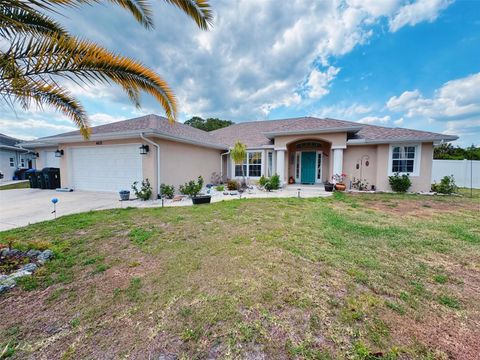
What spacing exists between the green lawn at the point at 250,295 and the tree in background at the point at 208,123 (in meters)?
32.5

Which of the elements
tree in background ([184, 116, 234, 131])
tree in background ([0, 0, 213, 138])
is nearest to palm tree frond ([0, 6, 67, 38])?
tree in background ([0, 0, 213, 138])

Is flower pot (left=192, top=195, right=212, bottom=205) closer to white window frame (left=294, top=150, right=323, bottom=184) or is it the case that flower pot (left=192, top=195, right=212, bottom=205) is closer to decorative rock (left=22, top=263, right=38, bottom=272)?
decorative rock (left=22, top=263, right=38, bottom=272)

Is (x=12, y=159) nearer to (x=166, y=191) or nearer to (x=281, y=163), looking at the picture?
(x=166, y=191)

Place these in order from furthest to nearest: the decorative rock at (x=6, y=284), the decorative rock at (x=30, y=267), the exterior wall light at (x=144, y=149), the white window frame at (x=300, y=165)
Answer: the white window frame at (x=300, y=165) < the exterior wall light at (x=144, y=149) < the decorative rock at (x=30, y=267) < the decorative rock at (x=6, y=284)

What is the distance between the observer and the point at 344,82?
14.7 metres

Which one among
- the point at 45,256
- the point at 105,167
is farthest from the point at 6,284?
the point at 105,167

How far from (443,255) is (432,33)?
13.2 m

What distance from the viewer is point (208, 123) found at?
120ft

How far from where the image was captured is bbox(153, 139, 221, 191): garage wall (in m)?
10.8

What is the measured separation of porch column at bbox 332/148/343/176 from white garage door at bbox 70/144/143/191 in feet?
38.0

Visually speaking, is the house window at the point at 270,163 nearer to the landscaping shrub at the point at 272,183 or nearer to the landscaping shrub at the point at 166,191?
→ the landscaping shrub at the point at 272,183

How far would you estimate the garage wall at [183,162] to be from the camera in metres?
10.8

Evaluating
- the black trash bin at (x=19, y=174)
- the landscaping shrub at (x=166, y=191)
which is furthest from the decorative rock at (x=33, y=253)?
the black trash bin at (x=19, y=174)

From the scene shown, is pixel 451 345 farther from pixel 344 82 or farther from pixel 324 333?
pixel 344 82
